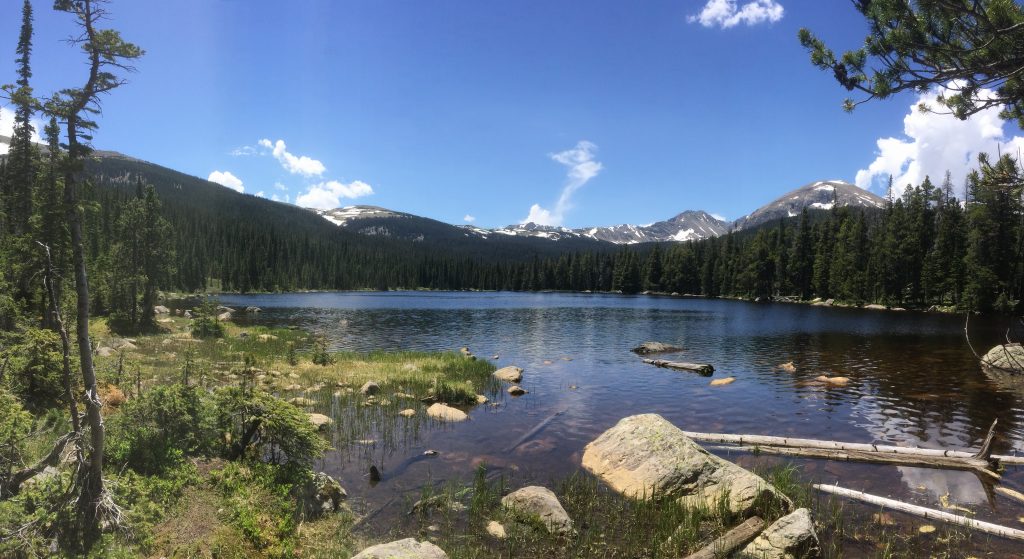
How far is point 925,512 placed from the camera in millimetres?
11945

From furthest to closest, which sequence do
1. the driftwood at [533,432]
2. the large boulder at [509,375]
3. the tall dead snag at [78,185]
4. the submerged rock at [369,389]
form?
the large boulder at [509,375] < the submerged rock at [369,389] < the driftwood at [533,432] < the tall dead snag at [78,185]

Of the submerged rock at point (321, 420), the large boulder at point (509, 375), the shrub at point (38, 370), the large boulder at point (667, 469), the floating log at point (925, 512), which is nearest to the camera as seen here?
the floating log at point (925, 512)

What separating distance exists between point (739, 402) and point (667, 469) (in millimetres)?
14246

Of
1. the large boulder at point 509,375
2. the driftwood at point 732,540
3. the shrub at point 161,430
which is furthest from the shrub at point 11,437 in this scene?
the large boulder at point 509,375

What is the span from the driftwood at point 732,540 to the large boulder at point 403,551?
5.18 metres

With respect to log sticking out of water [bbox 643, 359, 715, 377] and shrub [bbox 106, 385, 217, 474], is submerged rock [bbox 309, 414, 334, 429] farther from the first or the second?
log sticking out of water [bbox 643, 359, 715, 377]

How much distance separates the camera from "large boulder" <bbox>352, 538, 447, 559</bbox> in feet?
27.4

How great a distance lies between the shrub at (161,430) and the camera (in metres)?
10.6

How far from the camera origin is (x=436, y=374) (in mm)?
29391

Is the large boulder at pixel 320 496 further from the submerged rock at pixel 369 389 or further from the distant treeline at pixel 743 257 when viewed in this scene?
the submerged rock at pixel 369 389

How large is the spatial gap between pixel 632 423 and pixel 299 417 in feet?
34.8

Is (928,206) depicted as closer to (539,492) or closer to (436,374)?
(436,374)

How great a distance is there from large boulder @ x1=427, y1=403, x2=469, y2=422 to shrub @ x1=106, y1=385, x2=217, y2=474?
32.5 ft

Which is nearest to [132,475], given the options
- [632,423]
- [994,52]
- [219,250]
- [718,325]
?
[632,423]
